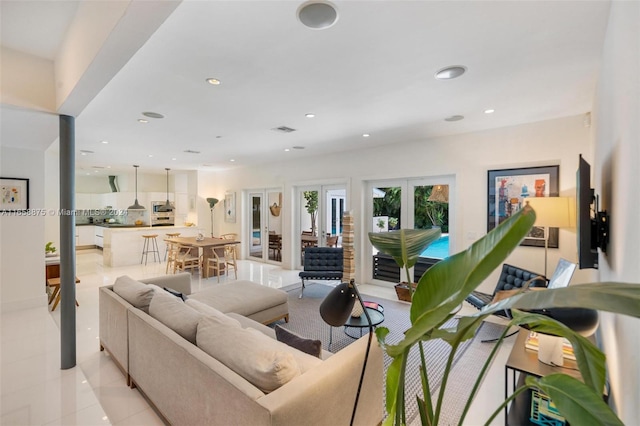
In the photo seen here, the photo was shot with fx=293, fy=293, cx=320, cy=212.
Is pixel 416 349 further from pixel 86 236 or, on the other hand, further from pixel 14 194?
pixel 86 236

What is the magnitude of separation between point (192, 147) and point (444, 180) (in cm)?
473

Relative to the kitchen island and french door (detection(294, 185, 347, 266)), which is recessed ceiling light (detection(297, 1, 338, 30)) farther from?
the kitchen island

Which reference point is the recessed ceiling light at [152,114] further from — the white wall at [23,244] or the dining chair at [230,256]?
the dining chair at [230,256]

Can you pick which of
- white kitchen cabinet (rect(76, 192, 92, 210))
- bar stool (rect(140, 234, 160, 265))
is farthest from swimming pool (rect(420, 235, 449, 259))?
white kitchen cabinet (rect(76, 192, 92, 210))

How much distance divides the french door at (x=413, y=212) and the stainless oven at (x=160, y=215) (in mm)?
7477

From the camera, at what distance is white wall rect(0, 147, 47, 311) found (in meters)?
4.36

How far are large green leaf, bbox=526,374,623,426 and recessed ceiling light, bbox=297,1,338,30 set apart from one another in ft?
6.69

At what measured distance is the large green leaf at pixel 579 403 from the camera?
2.13 feet

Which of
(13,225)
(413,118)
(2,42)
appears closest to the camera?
(2,42)

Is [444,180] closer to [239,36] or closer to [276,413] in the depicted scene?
[239,36]

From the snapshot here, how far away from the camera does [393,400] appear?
96 centimetres

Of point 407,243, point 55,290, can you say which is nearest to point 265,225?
point 55,290

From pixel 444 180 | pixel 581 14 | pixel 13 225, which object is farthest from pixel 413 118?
pixel 13 225

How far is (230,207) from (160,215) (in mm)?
3243
